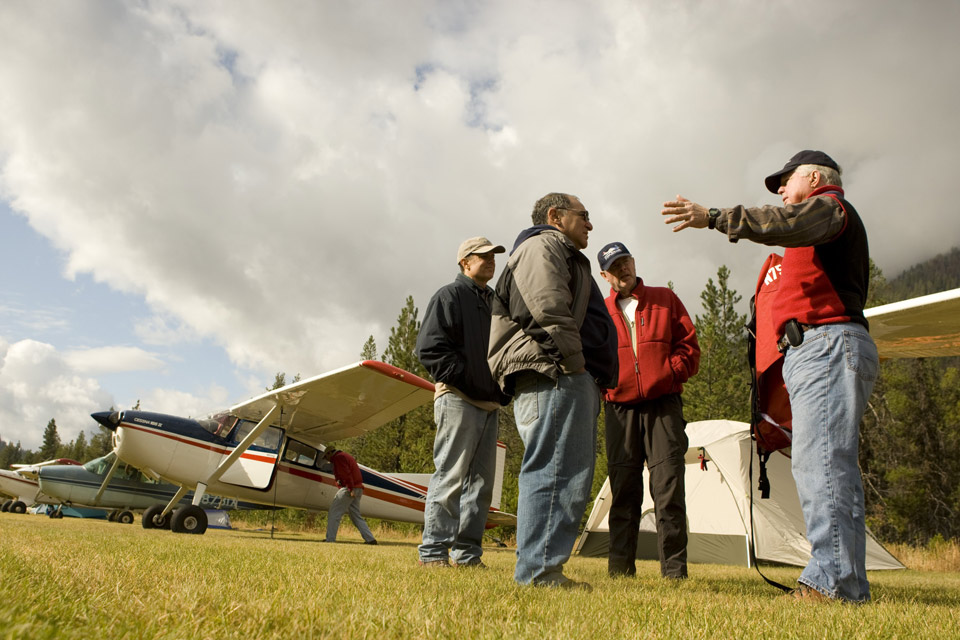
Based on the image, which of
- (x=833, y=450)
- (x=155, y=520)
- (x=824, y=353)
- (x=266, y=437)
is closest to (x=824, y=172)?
(x=824, y=353)

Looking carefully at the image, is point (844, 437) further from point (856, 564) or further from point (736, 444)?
point (736, 444)

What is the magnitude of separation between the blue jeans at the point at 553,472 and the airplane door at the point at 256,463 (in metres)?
7.68

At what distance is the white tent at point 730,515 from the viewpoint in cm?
658

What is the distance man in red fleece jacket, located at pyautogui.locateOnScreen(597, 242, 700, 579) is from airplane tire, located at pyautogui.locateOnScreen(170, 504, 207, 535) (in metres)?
6.67

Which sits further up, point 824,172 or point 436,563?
point 824,172

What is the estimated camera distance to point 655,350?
3.80 meters

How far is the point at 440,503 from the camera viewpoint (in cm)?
351

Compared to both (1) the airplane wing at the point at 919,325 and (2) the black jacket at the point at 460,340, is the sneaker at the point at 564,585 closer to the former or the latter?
(2) the black jacket at the point at 460,340

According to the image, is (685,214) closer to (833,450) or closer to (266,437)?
(833,450)

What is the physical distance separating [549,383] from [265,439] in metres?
8.04

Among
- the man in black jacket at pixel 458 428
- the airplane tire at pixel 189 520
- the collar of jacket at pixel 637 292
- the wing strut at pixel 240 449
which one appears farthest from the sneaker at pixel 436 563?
the airplane tire at pixel 189 520

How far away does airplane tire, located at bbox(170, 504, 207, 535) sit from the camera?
26.1 ft

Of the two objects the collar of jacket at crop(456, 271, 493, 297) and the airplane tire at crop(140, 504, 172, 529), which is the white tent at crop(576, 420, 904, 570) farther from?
the airplane tire at crop(140, 504, 172, 529)

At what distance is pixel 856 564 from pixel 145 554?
10.7 feet
